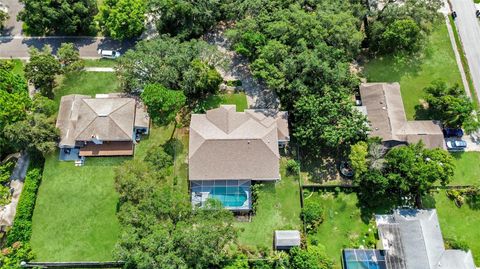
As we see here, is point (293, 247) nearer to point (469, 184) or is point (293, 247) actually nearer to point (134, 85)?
point (469, 184)

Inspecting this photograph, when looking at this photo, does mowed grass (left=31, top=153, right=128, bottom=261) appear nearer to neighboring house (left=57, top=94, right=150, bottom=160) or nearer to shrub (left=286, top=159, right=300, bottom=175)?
neighboring house (left=57, top=94, right=150, bottom=160)

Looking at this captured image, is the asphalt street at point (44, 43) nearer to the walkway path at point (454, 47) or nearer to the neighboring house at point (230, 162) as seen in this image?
the neighboring house at point (230, 162)

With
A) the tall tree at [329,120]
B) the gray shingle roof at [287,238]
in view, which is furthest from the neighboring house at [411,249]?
the tall tree at [329,120]

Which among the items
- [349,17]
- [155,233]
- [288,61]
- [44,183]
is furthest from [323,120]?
[44,183]

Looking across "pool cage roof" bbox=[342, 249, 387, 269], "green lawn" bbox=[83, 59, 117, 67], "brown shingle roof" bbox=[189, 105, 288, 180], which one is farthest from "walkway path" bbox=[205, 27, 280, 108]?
"pool cage roof" bbox=[342, 249, 387, 269]

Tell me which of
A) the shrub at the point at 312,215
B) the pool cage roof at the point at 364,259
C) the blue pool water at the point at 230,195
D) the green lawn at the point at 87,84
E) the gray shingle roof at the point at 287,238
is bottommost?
the pool cage roof at the point at 364,259

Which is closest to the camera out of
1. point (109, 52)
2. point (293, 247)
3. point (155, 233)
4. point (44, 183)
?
point (155, 233)
